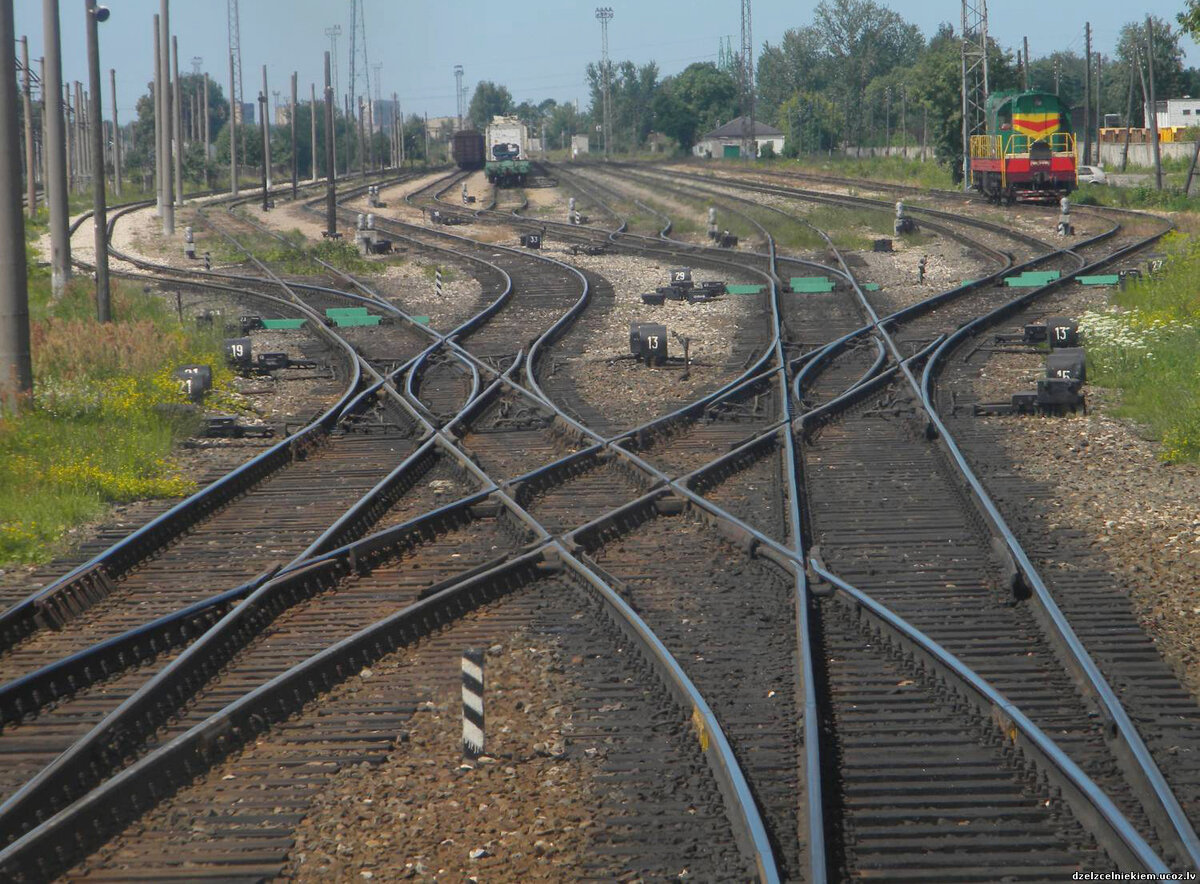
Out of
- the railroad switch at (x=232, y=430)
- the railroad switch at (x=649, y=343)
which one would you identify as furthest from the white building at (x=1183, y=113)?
the railroad switch at (x=232, y=430)

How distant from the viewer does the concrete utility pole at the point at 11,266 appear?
13.1 meters

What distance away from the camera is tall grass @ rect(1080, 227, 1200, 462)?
12.4 m

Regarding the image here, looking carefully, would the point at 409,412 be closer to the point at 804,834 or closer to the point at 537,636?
the point at 537,636

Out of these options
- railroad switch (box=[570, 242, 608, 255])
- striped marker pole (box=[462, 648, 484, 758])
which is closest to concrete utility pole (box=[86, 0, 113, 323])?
railroad switch (box=[570, 242, 608, 255])

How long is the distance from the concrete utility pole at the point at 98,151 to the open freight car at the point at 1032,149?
24.2 m

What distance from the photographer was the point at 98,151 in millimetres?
19078

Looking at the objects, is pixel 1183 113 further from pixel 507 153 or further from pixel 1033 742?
pixel 1033 742

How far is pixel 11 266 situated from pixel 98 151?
6185 millimetres

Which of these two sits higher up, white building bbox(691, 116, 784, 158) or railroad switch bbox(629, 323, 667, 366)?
white building bbox(691, 116, 784, 158)

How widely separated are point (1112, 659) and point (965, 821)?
1985 mm

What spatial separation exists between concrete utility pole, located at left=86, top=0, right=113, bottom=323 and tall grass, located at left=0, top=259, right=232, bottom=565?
700 mm

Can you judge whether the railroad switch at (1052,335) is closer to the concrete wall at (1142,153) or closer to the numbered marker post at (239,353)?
the numbered marker post at (239,353)

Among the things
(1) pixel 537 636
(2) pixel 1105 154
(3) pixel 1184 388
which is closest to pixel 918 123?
(2) pixel 1105 154

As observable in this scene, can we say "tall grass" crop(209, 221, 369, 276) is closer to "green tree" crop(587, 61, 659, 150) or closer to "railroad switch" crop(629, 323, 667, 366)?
"railroad switch" crop(629, 323, 667, 366)
